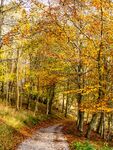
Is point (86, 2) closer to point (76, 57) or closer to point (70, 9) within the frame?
point (70, 9)

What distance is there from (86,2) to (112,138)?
743 inches

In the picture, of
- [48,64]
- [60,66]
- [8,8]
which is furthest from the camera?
[48,64]

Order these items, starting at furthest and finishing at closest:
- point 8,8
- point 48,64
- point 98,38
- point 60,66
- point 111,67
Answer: point 48,64
point 60,66
point 111,67
point 98,38
point 8,8

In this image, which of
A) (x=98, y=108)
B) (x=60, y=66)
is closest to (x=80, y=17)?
(x=98, y=108)

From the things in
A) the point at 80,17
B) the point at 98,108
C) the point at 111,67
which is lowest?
the point at 98,108

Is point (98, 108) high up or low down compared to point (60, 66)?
down

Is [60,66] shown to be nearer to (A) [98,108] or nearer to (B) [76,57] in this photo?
(B) [76,57]

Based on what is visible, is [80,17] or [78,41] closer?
[80,17]

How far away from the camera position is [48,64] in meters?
44.8

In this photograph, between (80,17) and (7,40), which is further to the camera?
(80,17)

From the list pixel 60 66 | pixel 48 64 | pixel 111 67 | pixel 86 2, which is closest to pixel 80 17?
pixel 86 2

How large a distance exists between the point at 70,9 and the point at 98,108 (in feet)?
26.0

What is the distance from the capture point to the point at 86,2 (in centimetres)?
2706

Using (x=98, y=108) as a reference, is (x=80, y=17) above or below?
above
